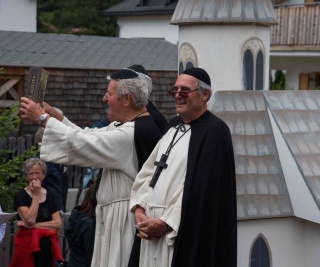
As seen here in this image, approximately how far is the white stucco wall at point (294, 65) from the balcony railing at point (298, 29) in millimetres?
1054

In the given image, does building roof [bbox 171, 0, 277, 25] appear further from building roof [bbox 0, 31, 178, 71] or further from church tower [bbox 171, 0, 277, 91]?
building roof [bbox 0, 31, 178, 71]

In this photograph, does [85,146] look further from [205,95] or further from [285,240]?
[285,240]

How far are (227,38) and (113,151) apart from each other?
4668 millimetres

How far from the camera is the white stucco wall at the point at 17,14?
107 feet

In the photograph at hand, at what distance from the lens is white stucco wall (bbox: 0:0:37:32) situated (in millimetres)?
32656

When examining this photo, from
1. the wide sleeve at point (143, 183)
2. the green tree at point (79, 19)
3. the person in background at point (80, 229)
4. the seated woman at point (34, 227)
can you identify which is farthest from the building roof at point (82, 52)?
the green tree at point (79, 19)

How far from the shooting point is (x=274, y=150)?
9.20 meters

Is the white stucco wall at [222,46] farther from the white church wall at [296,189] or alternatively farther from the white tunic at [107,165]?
the white tunic at [107,165]

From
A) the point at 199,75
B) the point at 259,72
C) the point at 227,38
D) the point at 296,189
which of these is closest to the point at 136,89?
the point at 199,75

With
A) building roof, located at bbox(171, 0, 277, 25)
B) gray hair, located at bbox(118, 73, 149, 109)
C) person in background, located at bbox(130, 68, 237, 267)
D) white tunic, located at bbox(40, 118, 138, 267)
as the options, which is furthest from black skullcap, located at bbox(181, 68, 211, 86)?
building roof, located at bbox(171, 0, 277, 25)

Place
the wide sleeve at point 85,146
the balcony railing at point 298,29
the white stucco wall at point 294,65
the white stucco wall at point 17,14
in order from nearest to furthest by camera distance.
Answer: the wide sleeve at point 85,146, the balcony railing at point 298,29, the white stucco wall at point 294,65, the white stucco wall at point 17,14

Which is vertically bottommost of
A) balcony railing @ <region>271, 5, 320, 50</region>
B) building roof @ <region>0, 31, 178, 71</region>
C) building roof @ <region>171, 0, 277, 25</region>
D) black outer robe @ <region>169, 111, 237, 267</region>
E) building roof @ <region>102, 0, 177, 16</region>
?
black outer robe @ <region>169, 111, 237, 267</region>

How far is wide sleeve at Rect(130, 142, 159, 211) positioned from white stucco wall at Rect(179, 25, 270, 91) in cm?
473

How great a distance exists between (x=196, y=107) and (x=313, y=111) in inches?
155
